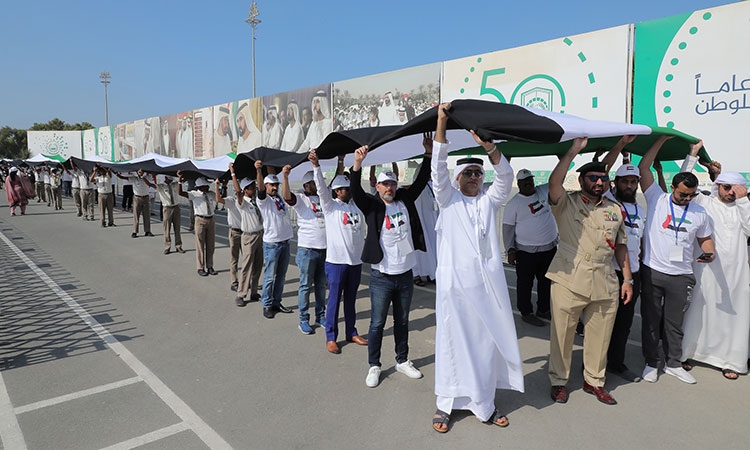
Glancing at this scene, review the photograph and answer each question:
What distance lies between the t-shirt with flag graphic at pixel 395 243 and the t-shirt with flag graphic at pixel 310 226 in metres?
1.59

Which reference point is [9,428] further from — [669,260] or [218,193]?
[669,260]

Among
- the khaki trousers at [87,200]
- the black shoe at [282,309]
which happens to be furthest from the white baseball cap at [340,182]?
the khaki trousers at [87,200]

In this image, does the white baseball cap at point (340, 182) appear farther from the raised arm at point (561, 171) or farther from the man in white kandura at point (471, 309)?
the raised arm at point (561, 171)

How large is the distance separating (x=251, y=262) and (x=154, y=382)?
9.54 ft

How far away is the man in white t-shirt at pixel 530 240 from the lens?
5.89 meters

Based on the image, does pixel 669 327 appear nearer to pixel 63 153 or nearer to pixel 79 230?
pixel 79 230

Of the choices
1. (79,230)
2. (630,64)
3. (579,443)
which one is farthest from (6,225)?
(630,64)

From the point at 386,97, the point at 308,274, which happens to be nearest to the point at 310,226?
the point at 308,274

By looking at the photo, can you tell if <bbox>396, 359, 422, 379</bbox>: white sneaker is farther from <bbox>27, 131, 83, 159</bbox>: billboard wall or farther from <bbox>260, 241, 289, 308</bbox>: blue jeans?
<bbox>27, 131, 83, 159</bbox>: billboard wall

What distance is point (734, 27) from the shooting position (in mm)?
9273

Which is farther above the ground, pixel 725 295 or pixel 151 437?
pixel 725 295

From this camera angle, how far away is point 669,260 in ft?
14.1

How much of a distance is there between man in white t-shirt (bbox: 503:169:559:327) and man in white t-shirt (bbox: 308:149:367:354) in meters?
2.30

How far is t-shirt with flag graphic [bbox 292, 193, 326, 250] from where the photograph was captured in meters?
5.67
